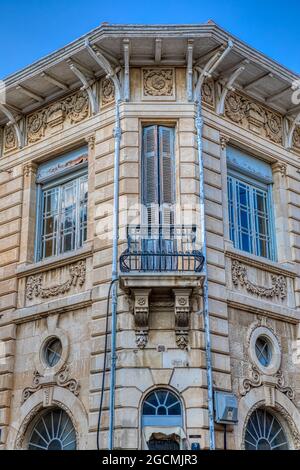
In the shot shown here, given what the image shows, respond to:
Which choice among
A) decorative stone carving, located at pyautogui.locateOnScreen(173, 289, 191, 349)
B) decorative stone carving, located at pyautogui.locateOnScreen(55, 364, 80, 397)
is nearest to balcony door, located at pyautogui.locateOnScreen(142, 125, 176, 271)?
decorative stone carving, located at pyautogui.locateOnScreen(173, 289, 191, 349)

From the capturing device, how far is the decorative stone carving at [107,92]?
1595 cm

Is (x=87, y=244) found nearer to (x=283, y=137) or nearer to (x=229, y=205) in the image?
(x=229, y=205)

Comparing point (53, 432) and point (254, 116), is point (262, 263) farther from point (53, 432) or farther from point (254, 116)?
point (53, 432)

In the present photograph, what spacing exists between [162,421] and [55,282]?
3909 millimetres

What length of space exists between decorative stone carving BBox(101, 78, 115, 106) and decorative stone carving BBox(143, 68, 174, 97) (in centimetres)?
71

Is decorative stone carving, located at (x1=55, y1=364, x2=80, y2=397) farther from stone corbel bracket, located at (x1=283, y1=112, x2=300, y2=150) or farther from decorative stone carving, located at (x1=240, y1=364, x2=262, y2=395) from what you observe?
stone corbel bracket, located at (x1=283, y1=112, x2=300, y2=150)

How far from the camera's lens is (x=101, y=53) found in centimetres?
1560

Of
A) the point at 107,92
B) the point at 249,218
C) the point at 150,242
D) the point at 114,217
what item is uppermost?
the point at 107,92

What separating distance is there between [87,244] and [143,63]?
13.4 ft

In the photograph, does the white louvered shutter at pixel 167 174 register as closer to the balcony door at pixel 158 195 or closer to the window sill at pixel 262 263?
the balcony door at pixel 158 195

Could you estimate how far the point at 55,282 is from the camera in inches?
611

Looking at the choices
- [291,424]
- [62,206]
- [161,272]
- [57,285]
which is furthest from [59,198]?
[291,424]
